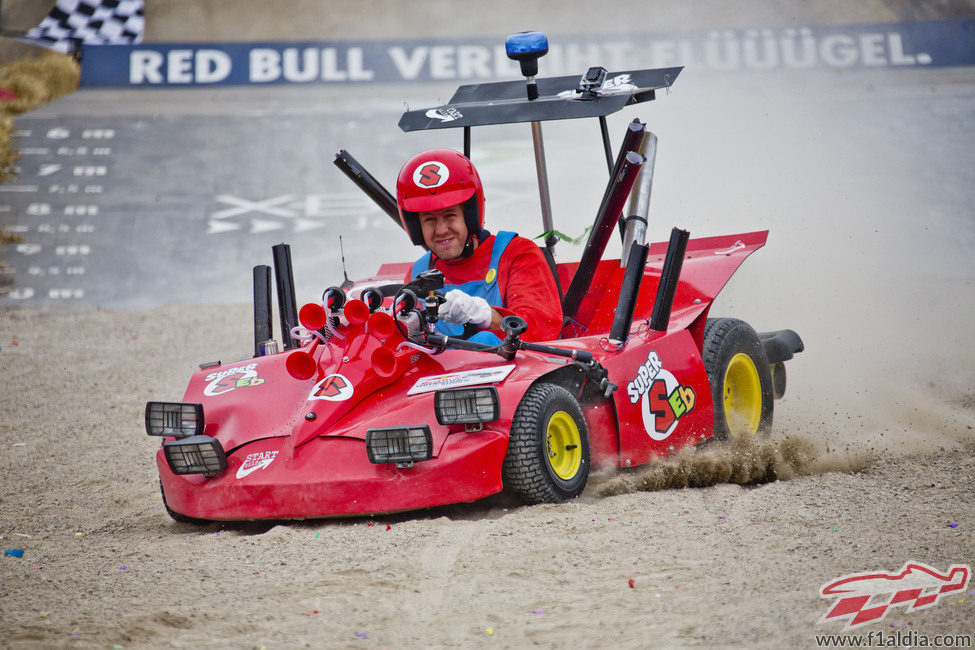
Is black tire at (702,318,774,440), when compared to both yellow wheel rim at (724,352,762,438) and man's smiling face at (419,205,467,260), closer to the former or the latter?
yellow wheel rim at (724,352,762,438)

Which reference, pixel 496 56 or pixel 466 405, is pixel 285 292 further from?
pixel 496 56

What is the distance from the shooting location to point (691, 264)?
624 cm

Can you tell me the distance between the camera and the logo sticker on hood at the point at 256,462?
15.5ft

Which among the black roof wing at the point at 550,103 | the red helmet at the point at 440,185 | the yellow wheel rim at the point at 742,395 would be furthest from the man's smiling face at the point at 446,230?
the yellow wheel rim at the point at 742,395

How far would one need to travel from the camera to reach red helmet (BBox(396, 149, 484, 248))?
541 centimetres

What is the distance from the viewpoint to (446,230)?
5.51 m

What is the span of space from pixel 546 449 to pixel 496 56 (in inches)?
475

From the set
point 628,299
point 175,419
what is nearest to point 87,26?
point 175,419

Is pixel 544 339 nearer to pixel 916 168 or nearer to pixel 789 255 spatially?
pixel 789 255

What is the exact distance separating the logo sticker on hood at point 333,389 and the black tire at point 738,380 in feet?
6.75

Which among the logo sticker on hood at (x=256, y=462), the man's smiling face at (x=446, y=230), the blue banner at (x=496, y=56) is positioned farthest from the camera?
the blue banner at (x=496, y=56)

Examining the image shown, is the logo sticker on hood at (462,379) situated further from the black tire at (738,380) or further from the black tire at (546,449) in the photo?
the black tire at (738,380)

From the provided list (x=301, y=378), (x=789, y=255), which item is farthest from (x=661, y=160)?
(x=301, y=378)

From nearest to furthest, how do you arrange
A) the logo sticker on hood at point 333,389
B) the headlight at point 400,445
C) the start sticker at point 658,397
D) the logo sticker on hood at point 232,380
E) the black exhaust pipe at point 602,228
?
the headlight at point 400,445, the logo sticker on hood at point 333,389, the logo sticker on hood at point 232,380, the start sticker at point 658,397, the black exhaust pipe at point 602,228
